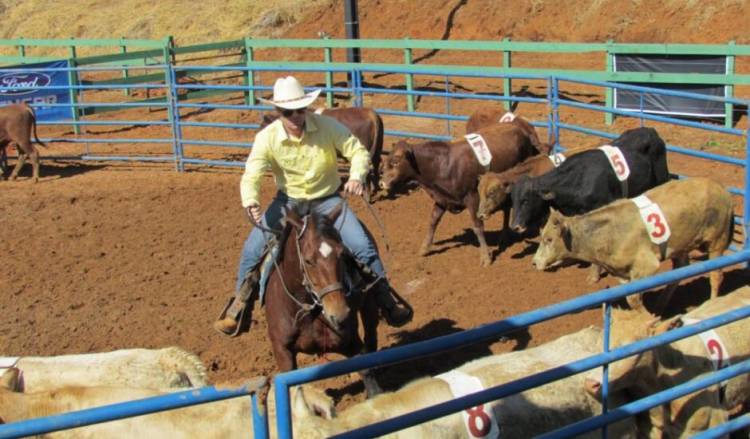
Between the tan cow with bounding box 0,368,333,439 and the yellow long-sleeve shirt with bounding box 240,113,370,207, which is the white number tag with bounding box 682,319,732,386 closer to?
the tan cow with bounding box 0,368,333,439

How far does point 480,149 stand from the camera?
10625 mm

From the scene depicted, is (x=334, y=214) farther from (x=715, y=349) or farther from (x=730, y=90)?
(x=730, y=90)

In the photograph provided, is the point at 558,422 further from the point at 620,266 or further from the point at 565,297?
the point at 565,297

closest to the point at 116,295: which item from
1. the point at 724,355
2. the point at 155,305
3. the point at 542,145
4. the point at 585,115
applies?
the point at 155,305

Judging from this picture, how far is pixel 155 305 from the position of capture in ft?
28.9

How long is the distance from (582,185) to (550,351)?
174 inches

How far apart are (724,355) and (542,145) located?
6.52 metres

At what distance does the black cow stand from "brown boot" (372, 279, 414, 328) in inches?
115

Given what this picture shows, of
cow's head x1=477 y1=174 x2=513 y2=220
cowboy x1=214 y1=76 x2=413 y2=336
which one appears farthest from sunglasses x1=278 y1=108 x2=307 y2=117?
cow's head x1=477 y1=174 x2=513 y2=220

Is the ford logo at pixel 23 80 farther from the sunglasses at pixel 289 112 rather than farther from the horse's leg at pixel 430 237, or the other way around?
the sunglasses at pixel 289 112

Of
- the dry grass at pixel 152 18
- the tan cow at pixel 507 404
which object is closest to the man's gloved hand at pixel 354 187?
the tan cow at pixel 507 404

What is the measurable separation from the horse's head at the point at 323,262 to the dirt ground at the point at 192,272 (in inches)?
56.9

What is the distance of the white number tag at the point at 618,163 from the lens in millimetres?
9062

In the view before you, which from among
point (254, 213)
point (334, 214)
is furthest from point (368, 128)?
point (334, 214)
